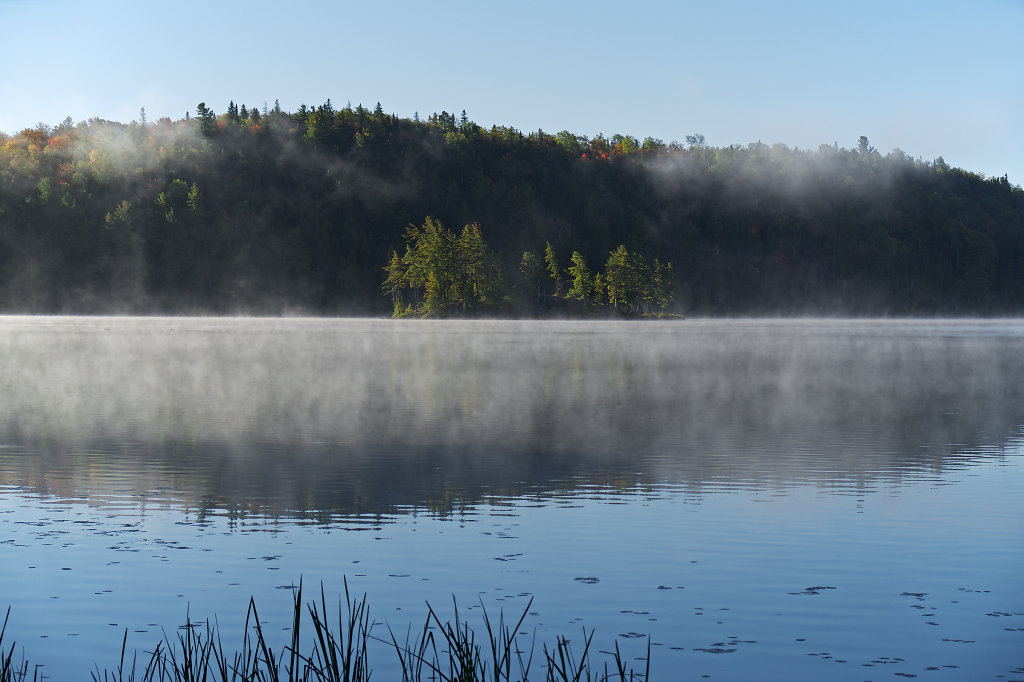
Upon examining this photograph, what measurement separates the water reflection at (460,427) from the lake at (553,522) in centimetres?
14

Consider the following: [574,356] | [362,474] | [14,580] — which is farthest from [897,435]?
[574,356]

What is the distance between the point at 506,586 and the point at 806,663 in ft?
11.1

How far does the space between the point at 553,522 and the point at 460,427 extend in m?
11.6

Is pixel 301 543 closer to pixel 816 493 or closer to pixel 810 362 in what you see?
pixel 816 493

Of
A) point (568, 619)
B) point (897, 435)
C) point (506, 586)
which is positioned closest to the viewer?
point (568, 619)

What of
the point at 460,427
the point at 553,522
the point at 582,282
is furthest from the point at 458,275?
the point at 553,522

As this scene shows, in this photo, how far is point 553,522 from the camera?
49.3 ft

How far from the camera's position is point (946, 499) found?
16812mm

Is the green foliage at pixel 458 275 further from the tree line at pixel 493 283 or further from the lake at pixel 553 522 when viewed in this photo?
the lake at pixel 553 522

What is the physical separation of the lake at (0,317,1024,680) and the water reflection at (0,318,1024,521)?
0.14 meters

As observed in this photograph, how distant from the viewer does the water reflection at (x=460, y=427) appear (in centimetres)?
1841

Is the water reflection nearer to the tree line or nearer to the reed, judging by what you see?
the reed

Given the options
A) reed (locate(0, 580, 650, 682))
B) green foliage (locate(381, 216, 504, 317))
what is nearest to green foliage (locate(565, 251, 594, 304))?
green foliage (locate(381, 216, 504, 317))

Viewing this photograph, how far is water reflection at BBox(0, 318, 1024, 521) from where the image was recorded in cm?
1841
